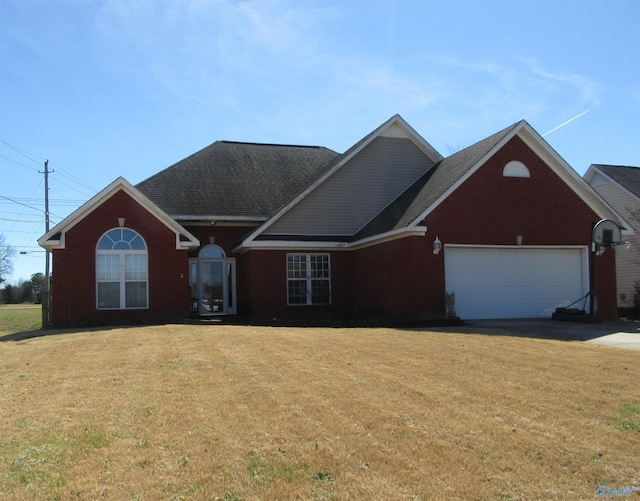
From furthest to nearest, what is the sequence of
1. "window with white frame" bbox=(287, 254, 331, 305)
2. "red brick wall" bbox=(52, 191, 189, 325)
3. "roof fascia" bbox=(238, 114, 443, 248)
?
"window with white frame" bbox=(287, 254, 331, 305), "roof fascia" bbox=(238, 114, 443, 248), "red brick wall" bbox=(52, 191, 189, 325)

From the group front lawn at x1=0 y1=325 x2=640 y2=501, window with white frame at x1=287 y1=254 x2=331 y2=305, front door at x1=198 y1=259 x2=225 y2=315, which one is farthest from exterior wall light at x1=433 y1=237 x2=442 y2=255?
front door at x1=198 y1=259 x2=225 y2=315

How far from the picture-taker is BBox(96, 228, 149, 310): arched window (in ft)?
59.7

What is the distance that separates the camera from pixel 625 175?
2886 centimetres

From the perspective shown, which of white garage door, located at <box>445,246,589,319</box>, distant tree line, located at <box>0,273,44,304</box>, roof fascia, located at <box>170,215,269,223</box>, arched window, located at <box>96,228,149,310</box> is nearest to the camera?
arched window, located at <box>96,228,149,310</box>

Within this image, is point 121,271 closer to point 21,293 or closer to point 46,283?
point 46,283

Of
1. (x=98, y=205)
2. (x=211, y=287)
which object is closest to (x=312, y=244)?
(x=211, y=287)

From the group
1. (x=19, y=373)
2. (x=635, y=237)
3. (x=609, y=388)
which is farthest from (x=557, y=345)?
(x=635, y=237)

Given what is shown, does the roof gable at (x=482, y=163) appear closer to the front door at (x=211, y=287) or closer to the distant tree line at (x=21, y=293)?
the front door at (x=211, y=287)

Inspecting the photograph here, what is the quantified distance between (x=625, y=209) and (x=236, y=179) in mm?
18312

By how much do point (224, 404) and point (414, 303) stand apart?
11338 millimetres

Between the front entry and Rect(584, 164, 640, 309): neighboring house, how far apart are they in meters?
17.1

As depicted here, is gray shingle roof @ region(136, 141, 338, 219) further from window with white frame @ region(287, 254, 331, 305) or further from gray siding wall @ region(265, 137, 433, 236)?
window with white frame @ region(287, 254, 331, 305)

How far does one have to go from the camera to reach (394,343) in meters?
12.0

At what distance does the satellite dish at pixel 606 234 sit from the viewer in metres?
19.1
